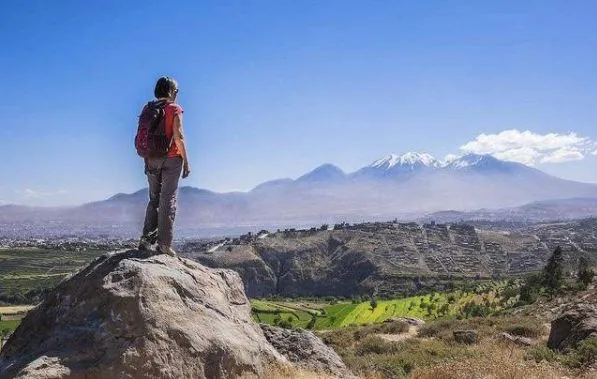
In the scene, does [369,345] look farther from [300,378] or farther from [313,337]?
[300,378]

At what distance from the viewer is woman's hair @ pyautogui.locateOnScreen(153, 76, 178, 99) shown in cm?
880

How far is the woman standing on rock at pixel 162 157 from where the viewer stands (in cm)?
848

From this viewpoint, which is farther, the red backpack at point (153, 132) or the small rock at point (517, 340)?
the small rock at point (517, 340)

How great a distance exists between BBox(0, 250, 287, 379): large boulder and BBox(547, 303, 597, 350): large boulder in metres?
9.06

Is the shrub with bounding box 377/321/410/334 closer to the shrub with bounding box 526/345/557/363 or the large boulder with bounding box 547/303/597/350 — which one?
the large boulder with bounding box 547/303/597/350

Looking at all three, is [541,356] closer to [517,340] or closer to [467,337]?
[517,340]

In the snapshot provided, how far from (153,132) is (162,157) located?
0.44 m

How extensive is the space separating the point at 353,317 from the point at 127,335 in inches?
2631

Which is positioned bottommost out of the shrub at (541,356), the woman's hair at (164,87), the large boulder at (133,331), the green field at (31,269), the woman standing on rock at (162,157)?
the green field at (31,269)

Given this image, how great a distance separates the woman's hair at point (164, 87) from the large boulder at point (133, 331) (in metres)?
2.59

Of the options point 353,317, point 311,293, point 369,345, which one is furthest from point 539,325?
point 311,293

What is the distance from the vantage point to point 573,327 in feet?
47.7

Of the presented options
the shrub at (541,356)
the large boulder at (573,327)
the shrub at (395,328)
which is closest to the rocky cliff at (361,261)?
the shrub at (395,328)

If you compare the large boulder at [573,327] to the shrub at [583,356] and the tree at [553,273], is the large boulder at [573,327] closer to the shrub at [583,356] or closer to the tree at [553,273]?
the shrub at [583,356]
